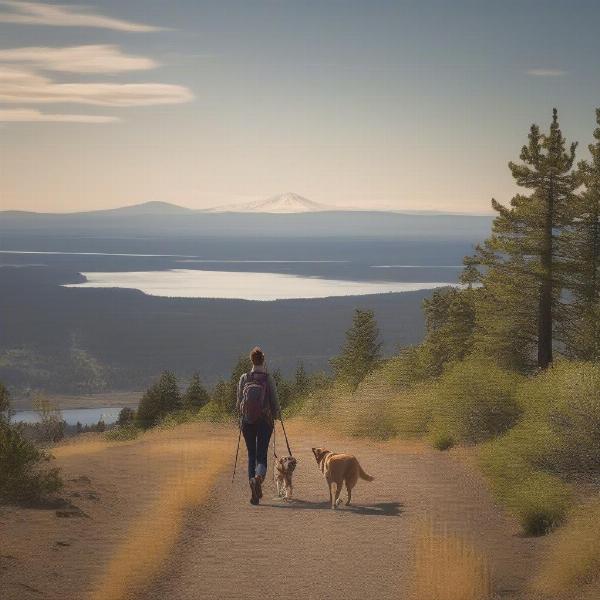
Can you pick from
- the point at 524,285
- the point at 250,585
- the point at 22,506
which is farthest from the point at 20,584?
the point at 524,285

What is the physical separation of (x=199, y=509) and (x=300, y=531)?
7.10 ft

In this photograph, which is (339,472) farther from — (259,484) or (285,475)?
(259,484)

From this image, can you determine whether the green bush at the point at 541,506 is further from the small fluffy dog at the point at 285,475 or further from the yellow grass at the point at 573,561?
the small fluffy dog at the point at 285,475

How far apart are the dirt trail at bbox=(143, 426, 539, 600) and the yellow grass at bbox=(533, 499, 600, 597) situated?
268 millimetres

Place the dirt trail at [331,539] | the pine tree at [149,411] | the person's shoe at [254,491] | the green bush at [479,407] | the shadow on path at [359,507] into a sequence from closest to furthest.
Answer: the dirt trail at [331,539] → the shadow on path at [359,507] → the person's shoe at [254,491] → the green bush at [479,407] → the pine tree at [149,411]

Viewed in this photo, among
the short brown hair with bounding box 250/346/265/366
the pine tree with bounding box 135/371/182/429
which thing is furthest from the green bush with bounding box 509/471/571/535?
the pine tree with bounding box 135/371/182/429

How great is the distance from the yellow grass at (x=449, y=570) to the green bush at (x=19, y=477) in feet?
18.1

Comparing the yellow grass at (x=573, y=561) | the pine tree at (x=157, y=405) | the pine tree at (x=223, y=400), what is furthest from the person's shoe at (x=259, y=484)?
the pine tree at (x=157, y=405)

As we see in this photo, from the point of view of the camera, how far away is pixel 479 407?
2062 cm

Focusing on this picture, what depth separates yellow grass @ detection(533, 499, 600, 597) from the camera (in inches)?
402

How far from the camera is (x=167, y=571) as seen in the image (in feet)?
35.8

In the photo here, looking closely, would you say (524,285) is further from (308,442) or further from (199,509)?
(199,509)

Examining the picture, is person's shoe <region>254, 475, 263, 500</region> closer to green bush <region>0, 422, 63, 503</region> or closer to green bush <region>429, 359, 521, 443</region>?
green bush <region>0, 422, 63, 503</region>

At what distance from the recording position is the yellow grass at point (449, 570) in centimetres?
995
